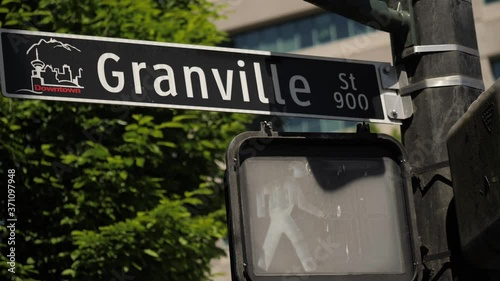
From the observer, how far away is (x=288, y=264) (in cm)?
433

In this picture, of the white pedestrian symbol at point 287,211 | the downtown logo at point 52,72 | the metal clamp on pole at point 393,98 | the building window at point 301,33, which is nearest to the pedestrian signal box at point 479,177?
the metal clamp on pole at point 393,98

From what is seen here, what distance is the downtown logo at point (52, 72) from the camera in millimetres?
4457

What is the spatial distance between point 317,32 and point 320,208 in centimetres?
2932

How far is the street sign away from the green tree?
1060 centimetres

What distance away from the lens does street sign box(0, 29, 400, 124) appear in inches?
177

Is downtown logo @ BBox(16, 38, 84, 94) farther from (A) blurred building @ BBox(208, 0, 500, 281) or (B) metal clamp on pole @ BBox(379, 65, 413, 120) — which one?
(A) blurred building @ BBox(208, 0, 500, 281)

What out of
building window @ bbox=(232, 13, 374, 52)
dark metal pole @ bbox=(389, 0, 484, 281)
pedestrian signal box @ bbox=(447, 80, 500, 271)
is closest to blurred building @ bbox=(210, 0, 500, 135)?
building window @ bbox=(232, 13, 374, 52)

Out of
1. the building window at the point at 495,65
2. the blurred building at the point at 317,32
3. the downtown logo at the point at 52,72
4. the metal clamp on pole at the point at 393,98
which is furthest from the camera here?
the blurred building at the point at 317,32

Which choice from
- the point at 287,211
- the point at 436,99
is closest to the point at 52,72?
the point at 287,211

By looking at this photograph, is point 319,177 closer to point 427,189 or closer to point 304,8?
point 427,189

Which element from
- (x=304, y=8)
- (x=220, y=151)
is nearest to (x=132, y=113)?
(x=220, y=151)

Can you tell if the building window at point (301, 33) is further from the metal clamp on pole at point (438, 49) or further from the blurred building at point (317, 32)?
the metal clamp on pole at point (438, 49)

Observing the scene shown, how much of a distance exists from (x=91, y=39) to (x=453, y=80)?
156 cm

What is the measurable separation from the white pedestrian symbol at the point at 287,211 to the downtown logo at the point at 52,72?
923mm
